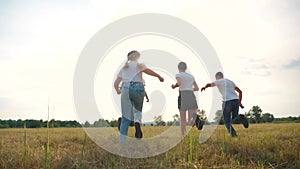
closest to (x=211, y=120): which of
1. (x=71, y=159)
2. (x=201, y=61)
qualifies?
(x=201, y=61)

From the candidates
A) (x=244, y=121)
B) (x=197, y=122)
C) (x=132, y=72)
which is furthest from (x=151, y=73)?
(x=244, y=121)

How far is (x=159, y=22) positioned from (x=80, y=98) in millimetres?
2110

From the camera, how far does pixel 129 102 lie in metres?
6.00

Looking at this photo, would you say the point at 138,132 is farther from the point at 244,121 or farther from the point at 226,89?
the point at 244,121

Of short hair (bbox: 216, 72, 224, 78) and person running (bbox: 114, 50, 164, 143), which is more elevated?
short hair (bbox: 216, 72, 224, 78)

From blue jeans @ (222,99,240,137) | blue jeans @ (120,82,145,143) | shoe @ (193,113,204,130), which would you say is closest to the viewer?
blue jeans @ (120,82,145,143)

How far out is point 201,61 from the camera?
6121 millimetres

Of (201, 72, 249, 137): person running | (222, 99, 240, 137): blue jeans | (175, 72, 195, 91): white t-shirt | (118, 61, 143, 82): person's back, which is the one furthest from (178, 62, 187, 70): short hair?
(118, 61, 143, 82): person's back

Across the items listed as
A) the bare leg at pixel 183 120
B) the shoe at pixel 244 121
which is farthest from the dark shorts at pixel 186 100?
the shoe at pixel 244 121

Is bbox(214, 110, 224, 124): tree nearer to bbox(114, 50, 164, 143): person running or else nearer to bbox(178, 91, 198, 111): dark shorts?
bbox(178, 91, 198, 111): dark shorts

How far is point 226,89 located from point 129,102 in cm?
309

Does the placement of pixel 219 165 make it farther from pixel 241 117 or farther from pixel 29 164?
pixel 241 117

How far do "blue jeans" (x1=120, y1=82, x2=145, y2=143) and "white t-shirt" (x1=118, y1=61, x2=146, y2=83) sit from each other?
0.08 metres

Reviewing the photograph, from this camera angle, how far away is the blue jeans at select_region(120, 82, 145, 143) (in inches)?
235
